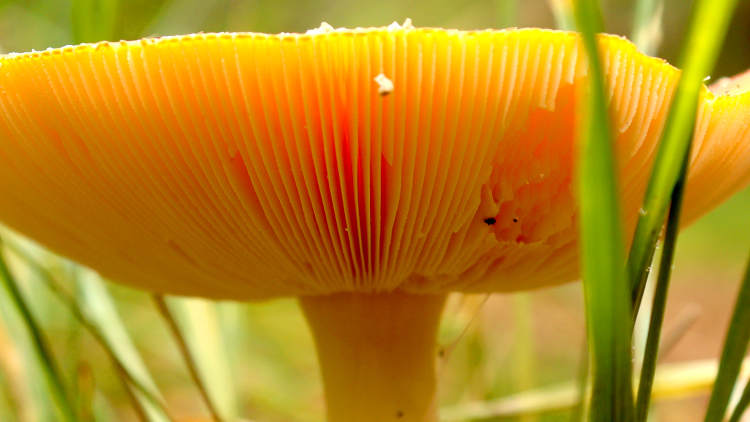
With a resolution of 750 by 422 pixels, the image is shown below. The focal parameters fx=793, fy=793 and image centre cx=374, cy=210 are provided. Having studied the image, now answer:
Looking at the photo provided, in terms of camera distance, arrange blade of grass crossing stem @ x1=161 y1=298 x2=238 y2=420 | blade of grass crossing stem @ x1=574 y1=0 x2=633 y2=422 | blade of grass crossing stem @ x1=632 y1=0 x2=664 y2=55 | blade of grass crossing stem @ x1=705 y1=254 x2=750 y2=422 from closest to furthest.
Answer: blade of grass crossing stem @ x1=574 y1=0 x2=633 y2=422
blade of grass crossing stem @ x1=705 y1=254 x2=750 y2=422
blade of grass crossing stem @ x1=632 y1=0 x2=664 y2=55
blade of grass crossing stem @ x1=161 y1=298 x2=238 y2=420

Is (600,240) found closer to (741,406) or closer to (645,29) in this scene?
(741,406)

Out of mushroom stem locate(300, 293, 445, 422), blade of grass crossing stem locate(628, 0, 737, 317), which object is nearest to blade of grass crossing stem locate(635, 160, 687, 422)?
blade of grass crossing stem locate(628, 0, 737, 317)

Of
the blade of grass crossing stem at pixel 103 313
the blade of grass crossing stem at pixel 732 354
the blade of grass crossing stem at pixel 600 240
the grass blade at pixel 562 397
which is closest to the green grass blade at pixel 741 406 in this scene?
the blade of grass crossing stem at pixel 732 354

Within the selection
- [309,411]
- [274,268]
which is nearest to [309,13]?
[309,411]

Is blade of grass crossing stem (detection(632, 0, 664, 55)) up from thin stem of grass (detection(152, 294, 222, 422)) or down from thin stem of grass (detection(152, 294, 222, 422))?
up

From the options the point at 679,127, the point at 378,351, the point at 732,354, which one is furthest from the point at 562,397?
the point at 679,127

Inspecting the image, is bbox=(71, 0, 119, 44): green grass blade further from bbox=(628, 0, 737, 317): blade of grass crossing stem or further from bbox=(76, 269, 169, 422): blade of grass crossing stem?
bbox=(628, 0, 737, 317): blade of grass crossing stem

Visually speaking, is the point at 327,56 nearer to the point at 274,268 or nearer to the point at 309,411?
the point at 274,268
